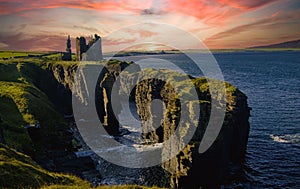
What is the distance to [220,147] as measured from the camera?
4869 cm

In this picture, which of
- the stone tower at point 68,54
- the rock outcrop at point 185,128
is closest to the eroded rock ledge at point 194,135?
the rock outcrop at point 185,128

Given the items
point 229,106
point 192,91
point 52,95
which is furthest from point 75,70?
point 229,106

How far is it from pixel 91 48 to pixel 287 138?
11449cm

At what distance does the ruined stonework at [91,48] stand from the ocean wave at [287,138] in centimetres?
10869

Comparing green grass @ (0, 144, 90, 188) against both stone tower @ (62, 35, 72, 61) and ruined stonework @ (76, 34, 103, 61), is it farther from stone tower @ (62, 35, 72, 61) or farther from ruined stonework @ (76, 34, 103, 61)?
stone tower @ (62, 35, 72, 61)

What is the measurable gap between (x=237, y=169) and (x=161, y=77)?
38.8 meters

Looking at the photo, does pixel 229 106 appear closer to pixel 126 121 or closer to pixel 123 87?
pixel 126 121

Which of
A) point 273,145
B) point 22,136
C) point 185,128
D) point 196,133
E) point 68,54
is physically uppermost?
Answer: point 68,54

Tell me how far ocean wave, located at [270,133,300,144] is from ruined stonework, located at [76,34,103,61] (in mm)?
108689

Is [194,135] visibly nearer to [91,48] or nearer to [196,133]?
[196,133]

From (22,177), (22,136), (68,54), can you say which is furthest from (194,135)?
(68,54)

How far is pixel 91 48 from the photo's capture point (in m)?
147

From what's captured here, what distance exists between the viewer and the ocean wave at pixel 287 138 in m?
67.1

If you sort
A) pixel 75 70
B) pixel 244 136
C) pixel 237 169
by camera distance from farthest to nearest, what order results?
1. pixel 75 70
2. pixel 244 136
3. pixel 237 169
